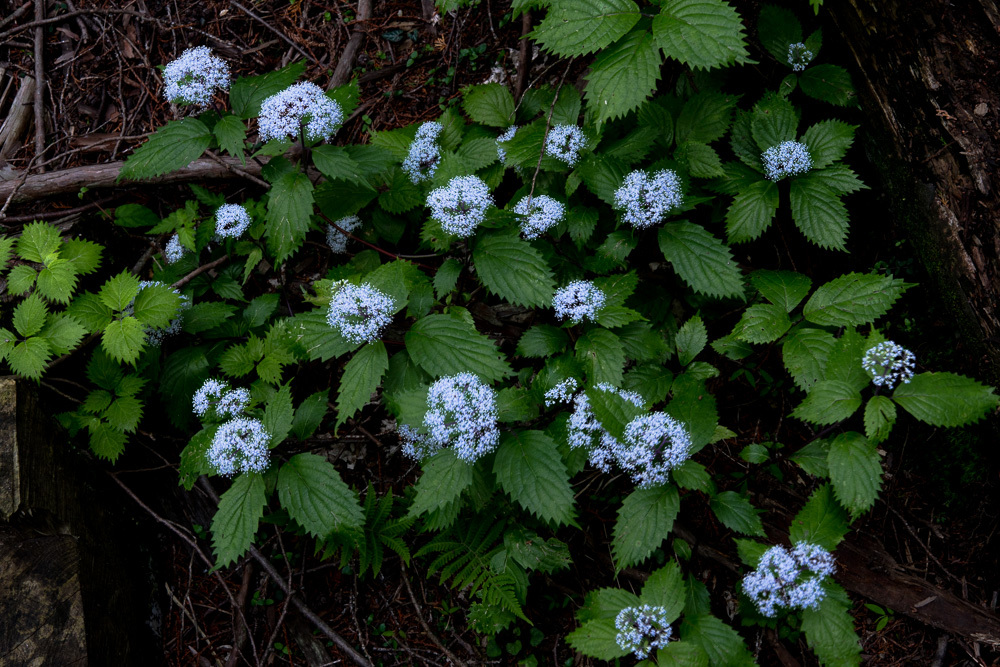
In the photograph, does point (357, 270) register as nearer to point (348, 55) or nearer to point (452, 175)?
point (452, 175)

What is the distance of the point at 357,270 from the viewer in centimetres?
402

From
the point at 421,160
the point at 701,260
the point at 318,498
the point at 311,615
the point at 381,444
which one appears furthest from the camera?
the point at 381,444

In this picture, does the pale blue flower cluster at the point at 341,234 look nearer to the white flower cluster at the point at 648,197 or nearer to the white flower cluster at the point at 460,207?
the white flower cluster at the point at 460,207

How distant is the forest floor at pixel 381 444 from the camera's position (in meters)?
3.48

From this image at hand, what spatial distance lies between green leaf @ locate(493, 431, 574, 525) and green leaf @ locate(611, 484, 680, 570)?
0.94 feet

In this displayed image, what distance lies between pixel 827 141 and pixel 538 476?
8.17 ft

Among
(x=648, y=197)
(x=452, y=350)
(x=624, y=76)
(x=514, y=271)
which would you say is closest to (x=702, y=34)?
(x=624, y=76)

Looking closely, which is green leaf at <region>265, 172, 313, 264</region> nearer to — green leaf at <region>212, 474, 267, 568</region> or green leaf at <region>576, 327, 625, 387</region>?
green leaf at <region>212, 474, 267, 568</region>

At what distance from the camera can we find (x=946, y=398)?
2871 mm

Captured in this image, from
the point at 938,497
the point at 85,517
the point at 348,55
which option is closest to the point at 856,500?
the point at 938,497

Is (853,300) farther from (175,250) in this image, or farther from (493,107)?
(175,250)

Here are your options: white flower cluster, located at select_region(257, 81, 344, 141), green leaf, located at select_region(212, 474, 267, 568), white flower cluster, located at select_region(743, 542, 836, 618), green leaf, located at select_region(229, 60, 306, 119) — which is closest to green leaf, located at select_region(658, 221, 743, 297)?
white flower cluster, located at select_region(743, 542, 836, 618)

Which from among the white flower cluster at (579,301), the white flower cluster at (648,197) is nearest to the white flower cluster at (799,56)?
the white flower cluster at (648,197)

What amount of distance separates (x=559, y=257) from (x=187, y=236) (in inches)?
97.0
